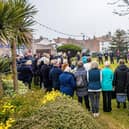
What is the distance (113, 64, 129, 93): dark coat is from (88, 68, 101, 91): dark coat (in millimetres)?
1009

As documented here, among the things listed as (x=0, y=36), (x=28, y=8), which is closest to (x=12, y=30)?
(x=0, y=36)

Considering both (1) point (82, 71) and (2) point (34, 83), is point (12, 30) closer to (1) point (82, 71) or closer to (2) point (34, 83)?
(1) point (82, 71)

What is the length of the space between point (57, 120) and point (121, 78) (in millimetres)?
7653

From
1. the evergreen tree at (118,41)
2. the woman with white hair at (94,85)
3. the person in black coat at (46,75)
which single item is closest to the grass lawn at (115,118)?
the woman with white hair at (94,85)

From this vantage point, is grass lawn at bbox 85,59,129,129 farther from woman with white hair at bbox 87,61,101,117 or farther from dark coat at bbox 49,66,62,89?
dark coat at bbox 49,66,62,89

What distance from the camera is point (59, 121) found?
8.04 metres

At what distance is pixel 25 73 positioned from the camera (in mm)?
19875

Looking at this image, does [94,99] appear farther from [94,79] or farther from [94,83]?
[94,79]

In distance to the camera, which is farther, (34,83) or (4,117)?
(34,83)

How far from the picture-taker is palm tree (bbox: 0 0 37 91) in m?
12.7

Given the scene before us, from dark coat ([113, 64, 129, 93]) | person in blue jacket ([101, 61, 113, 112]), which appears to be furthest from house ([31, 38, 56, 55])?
dark coat ([113, 64, 129, 93])

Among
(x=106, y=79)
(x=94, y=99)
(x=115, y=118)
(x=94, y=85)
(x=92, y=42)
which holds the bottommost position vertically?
(x=115, y=118)

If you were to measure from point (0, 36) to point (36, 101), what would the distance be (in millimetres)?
3316

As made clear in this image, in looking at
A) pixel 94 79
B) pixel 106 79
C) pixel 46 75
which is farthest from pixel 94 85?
pixel 46 75
